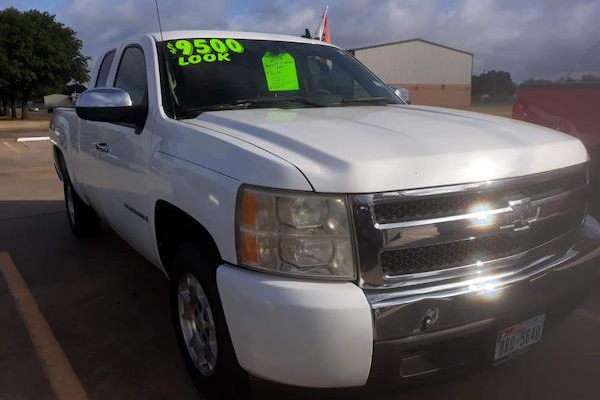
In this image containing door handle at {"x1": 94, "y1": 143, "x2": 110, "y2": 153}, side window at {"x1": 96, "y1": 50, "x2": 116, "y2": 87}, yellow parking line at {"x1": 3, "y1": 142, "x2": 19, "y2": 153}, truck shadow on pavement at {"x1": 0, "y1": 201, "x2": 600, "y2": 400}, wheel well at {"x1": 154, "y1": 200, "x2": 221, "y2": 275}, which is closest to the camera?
wheel well at {"x1": 154, "y1": 200, "x2": 221, "y2": 275}

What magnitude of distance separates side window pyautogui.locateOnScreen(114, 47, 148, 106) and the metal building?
198 ft

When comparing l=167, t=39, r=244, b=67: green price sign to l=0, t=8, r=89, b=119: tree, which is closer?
l=167, t=39, r=244, b=67: green price sign

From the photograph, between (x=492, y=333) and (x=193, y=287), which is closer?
(x=492, y=333)

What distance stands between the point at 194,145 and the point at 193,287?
2.26 feet

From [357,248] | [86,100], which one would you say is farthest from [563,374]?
[86,100]

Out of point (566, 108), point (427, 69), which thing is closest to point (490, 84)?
point (427, 69)

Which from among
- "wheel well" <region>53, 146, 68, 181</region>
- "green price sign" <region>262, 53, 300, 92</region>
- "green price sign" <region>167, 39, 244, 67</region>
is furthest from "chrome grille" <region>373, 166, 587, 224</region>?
"wheel well" <region>53, 146, 68, 181</region>

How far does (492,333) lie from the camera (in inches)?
89.3

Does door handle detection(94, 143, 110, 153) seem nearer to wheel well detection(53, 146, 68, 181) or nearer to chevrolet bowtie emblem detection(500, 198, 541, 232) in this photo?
wheel well detection(53, 146, 68, 181)

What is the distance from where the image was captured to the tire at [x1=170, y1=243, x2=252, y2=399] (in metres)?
2.34

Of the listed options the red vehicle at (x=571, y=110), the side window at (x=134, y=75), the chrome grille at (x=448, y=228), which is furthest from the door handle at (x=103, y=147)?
the red vehicle at (x=571, y=110)

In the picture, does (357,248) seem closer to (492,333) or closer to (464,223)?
(464,223)

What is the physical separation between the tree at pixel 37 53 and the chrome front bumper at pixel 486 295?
40.6m

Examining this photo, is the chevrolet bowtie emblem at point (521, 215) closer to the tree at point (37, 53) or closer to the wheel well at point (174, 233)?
the wheel well at point (174, 233)
